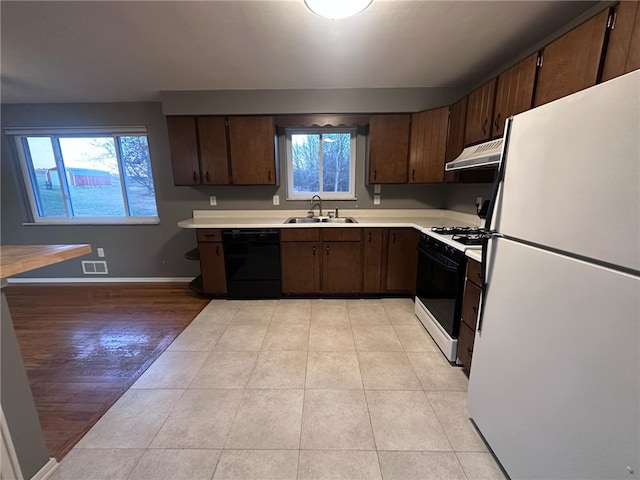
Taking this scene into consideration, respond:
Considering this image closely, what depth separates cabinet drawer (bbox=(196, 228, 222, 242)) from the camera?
114 inches

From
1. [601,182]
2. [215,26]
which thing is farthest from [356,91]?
[601,182]

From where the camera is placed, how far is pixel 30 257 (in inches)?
38.9

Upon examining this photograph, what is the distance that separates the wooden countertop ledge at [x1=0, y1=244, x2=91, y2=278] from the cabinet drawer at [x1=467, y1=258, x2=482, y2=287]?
82.1 inches

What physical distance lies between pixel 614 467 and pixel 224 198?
362cm

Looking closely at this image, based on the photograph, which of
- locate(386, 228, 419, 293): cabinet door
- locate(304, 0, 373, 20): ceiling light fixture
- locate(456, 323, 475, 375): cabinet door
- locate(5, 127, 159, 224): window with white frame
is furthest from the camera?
locate(5, 127, 159, 224): window with white frame

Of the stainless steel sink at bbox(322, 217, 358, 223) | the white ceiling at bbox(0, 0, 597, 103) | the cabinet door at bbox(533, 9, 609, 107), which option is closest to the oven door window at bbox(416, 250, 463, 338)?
the stainless steel sink at bbox(322, 217, 358, 223)

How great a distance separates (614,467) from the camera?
2.33 feet

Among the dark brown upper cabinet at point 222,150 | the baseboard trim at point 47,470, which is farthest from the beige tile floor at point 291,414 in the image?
the dark brown upper cabinet at point 222,150

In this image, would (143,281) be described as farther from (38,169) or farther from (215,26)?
(215,26)

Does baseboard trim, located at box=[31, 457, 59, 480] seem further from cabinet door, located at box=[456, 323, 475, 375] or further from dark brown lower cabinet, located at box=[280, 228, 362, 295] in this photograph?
cabinet door, located at box=[456, 323, 475, 375]

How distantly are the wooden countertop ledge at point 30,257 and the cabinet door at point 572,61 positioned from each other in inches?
99.2

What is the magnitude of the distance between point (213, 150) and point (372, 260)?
2.28m

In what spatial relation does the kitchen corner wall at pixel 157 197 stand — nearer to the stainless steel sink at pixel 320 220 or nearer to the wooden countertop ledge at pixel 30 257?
the stainless steel sink at pixel 320 220

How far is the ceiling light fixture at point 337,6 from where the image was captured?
1383 mm
